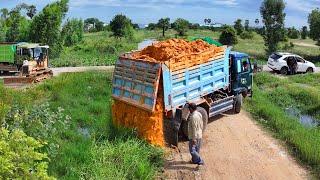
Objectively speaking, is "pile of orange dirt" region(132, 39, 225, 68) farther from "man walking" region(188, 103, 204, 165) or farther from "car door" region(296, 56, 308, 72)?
"car door" region(296, 56, 308, 72)

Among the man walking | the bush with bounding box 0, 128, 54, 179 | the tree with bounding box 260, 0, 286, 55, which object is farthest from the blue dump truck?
the tree with bounding box 260, 0, 286, 55

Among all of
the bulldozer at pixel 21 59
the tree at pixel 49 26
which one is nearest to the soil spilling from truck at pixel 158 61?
the bulldozer at pixel 21 59

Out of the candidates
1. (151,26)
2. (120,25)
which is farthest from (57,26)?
(151,26)

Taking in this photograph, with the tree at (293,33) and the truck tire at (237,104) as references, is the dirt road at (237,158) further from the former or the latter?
the tree at (293,33)

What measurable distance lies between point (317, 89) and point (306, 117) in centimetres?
496

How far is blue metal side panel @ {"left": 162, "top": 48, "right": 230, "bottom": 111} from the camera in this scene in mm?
12359

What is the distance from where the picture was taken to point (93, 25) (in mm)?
94375

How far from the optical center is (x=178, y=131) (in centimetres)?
1309

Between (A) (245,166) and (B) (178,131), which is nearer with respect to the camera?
(A) (245,166)

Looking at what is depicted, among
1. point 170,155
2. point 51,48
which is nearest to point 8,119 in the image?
point 170,155

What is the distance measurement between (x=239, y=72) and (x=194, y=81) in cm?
381

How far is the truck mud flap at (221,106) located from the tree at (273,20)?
28.7 m

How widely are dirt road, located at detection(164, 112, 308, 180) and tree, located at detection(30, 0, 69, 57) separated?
2851 centimetres

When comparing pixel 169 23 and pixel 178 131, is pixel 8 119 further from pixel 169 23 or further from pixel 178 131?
pixel 169 23
